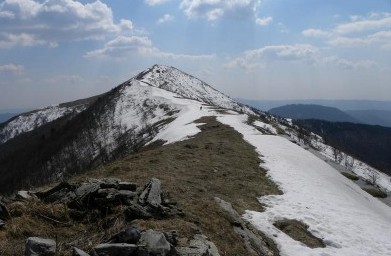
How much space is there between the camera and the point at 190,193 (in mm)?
16516

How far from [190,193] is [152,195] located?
3.74 meters

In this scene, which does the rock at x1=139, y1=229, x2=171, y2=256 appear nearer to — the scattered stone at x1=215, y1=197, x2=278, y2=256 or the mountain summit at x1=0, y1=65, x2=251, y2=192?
the scattered stone at x1=215, y1=197, x2=278, y2=256

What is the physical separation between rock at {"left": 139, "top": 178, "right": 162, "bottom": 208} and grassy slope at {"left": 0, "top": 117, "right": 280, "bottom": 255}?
31.0 inches

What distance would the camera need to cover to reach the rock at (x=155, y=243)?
9.05 m

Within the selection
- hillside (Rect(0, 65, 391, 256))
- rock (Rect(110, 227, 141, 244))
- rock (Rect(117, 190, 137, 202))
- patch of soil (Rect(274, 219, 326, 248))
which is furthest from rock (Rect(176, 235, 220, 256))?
patch of soil (Rect(274, 219, 326, 248))

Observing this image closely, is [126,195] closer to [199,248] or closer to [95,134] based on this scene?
[199,248]

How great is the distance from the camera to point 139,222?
11203 millimetres

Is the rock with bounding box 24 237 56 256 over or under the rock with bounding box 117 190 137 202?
under

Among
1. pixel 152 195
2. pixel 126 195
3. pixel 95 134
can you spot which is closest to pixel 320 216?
pixel 152 195

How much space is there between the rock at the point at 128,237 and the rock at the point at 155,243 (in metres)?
0.13

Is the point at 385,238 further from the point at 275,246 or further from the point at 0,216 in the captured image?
the point at 0,216

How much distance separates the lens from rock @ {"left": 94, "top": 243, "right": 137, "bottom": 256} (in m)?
8.80

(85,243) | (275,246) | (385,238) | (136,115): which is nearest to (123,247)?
(85,243)

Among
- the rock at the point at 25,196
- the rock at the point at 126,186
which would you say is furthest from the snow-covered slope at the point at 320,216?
the rock at the point at 25,196
